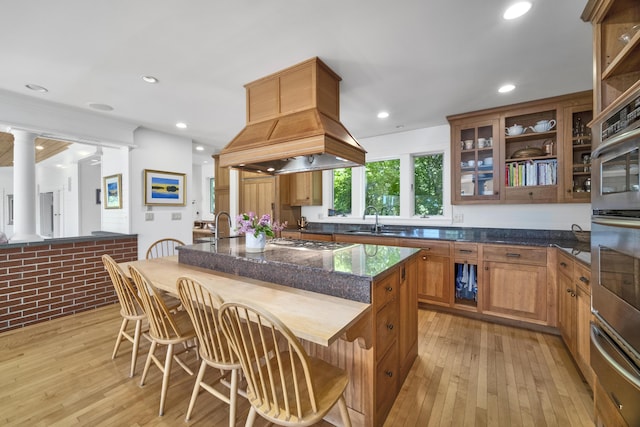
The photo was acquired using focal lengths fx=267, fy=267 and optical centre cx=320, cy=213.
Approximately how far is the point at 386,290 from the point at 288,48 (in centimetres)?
182

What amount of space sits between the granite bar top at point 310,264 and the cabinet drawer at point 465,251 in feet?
3.68

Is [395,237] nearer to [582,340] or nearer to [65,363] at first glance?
[582,340]

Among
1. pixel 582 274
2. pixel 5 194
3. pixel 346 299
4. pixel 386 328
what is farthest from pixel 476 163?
pixel 5 194

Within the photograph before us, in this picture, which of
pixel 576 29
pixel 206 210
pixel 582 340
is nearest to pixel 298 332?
pixel 582 340

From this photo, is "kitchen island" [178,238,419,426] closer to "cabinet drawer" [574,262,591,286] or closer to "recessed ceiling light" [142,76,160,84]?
"cabinet drawer" [574,262,591,286]

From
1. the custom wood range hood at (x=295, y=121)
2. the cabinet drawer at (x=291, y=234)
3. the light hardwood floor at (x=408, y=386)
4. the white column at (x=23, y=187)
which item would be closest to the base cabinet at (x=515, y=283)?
the light hardwood floor at (x=408, y=386)

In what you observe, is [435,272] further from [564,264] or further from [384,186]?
[384,186]

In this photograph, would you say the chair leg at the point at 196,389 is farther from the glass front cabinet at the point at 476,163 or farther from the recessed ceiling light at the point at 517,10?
the glass front cabinet at the point at 476,163

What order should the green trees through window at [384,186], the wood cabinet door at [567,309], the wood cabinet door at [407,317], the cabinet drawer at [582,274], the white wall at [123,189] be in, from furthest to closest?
1. the green trees through window at [384,186]
2. the white wall at [123,189]
3. the wood cabinet door at [567,309]
4. the wood cabinet door at [407,317]
5. the cabinet drawer at [582,274]

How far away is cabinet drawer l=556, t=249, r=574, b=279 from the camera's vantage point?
2.14 metres

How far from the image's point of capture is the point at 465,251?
3004 millimetres

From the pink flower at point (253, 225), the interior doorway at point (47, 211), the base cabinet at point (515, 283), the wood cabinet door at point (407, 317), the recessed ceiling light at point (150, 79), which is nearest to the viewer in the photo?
the wood cabinet door at point (407, 317)

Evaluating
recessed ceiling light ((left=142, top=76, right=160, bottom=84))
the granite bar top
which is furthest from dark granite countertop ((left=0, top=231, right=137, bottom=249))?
recessed ceiling light ((left=142, top=76, right=160, bottom=84))

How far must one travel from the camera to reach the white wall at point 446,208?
3.05m
